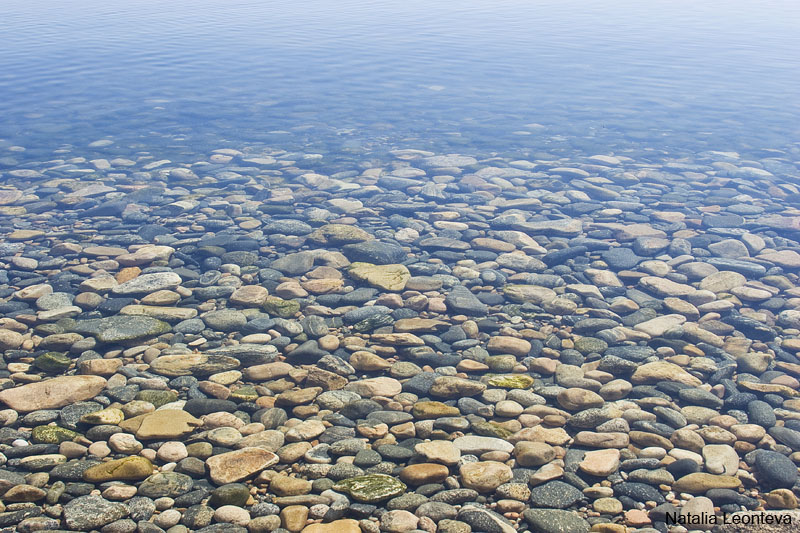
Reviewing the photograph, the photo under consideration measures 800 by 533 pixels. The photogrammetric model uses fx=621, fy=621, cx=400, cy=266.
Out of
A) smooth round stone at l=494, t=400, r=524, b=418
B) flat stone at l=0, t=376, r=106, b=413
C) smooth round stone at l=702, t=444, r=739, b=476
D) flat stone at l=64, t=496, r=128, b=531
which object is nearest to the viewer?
flat stone at l=64, t=496, r=128, b=531

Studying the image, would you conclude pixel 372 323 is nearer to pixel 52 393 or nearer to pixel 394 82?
pixel 52 393

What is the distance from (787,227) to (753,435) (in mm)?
7071

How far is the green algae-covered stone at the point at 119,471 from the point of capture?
5.00 meters

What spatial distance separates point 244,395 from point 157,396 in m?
0.85

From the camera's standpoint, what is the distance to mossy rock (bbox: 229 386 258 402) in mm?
6270

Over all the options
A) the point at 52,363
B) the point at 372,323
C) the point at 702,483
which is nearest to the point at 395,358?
the point at 372,323

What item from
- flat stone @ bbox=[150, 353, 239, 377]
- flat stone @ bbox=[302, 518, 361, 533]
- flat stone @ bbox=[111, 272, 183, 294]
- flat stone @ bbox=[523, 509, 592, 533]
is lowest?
flat stone @ bbox=[523, 509, 592, 533]

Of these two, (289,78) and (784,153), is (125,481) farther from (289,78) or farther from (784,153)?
(289,78)

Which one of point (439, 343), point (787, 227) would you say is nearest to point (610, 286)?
point (439, 343)

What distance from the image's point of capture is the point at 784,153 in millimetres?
16750

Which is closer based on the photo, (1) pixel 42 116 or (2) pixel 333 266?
(2) pixel 333 266

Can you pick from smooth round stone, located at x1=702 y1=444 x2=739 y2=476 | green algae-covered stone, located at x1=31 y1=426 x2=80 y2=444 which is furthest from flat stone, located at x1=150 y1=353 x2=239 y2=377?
smooth round stone, located at x1=702 y1=444 x2=739 y2=476

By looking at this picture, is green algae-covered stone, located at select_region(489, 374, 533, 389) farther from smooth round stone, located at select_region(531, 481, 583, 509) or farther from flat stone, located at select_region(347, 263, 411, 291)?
flat stone, located at select_region(347, 263, 411, 291)

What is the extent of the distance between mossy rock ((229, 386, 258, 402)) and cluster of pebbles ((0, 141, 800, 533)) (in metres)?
0.05
